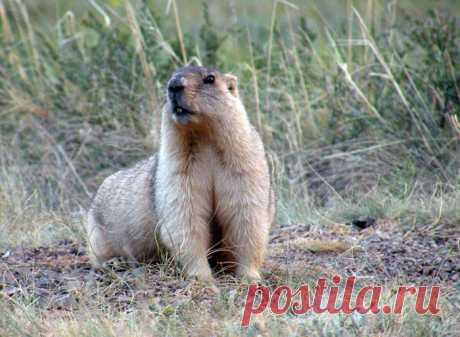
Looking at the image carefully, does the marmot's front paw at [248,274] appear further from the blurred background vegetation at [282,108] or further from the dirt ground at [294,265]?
the blurred background vegetation at [282,108]

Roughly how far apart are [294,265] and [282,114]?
309 cm

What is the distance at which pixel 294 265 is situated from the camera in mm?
5656

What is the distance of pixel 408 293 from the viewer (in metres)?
4.88

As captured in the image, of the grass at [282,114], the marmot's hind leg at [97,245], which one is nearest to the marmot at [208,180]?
the marmot's hind leg at [97,245]

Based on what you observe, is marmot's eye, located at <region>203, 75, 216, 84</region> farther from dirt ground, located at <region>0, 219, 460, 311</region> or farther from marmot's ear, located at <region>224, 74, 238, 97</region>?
dirt ground, located at <region>0, 219, 460, 311</region>

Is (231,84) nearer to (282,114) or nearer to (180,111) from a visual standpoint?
(180,111)

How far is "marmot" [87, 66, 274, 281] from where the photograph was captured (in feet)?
17.6

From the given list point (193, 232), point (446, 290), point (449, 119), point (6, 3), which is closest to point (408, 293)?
point (446, 290)

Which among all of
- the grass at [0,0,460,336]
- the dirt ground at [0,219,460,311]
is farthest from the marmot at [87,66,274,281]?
the grass at [0,0,460,336]

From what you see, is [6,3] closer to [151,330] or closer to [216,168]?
[216,168]

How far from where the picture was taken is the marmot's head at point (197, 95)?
17.3 feet

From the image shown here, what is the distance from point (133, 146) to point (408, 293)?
4.31 metres

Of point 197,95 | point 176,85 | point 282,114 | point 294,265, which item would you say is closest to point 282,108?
point 282,114

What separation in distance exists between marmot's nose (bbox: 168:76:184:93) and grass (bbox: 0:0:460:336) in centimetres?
194
